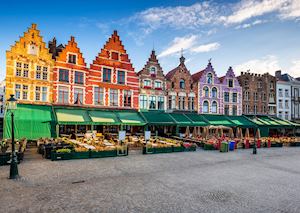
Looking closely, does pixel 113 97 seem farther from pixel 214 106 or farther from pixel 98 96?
pixel 214 106

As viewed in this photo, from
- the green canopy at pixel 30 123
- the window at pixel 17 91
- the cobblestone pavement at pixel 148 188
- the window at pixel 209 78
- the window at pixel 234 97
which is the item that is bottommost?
the cobblestone pavement at pixel 148 188

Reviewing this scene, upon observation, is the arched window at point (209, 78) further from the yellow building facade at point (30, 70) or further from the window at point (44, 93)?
the window at point (44, 93)

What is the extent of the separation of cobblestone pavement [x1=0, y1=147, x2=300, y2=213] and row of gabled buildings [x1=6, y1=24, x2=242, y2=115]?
11.6m

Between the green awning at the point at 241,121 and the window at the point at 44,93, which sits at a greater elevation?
the window at the point at 44,93

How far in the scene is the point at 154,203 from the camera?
730 cm

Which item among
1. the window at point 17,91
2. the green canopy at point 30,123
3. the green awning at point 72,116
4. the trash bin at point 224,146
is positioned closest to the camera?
the green canopy at point 30,123

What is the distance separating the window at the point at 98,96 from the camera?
83.0ft

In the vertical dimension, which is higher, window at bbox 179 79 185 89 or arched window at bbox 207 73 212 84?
arched window at bbox 207 73 212 84

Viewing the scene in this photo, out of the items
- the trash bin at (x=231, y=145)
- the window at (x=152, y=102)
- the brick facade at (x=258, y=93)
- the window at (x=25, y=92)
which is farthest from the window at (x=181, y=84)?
the window at (x=25, y=92)

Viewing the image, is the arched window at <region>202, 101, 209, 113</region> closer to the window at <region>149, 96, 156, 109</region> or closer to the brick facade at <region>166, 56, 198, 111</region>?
the brick facade at <region>166, 56, 198, 111</region>

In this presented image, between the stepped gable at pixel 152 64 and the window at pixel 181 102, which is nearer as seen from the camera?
the stepped gable at pixel 152 64

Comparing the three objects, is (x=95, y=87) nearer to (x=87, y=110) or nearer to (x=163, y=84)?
(x=87, y=110)

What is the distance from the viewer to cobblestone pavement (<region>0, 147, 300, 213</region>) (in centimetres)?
704

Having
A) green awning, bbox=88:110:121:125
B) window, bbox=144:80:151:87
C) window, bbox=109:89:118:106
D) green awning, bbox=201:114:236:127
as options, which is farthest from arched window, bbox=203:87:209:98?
green awning, bbox=88:110:121:125
